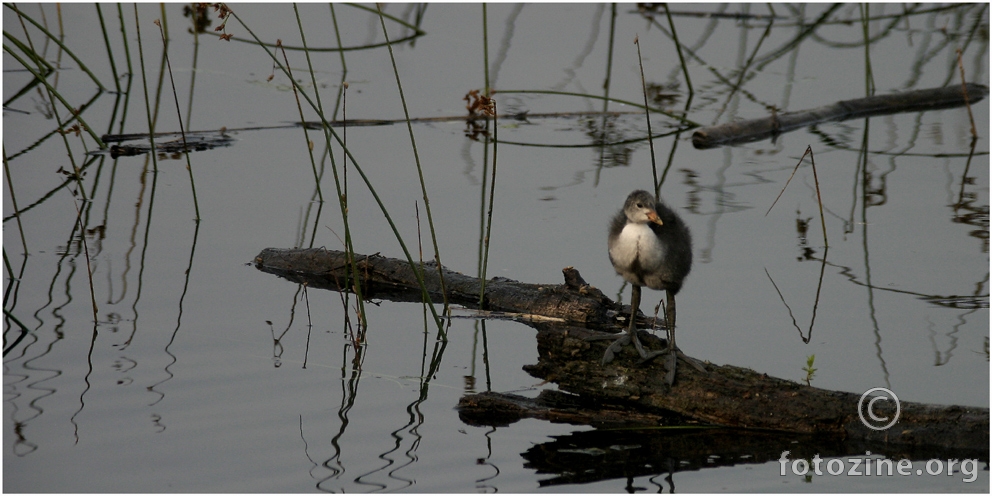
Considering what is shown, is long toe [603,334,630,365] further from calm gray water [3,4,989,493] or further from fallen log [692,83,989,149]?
fallen log [692,83,989,149]

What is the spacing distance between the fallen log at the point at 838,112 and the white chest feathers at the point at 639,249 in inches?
197

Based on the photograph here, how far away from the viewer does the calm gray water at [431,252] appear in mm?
4238

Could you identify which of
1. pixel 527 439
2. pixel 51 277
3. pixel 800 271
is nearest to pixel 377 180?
pixel 51 277

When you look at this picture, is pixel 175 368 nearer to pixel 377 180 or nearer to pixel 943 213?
pixel 377 180

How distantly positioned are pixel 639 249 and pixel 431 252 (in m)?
2.44

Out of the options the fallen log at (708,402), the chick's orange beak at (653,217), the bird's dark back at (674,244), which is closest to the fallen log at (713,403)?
the fallen log at (708,402)

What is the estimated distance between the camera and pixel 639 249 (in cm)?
446

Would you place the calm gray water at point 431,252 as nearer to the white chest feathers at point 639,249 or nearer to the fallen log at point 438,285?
the fallen log at point 438,285

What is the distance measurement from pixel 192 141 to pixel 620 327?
15.9 feet

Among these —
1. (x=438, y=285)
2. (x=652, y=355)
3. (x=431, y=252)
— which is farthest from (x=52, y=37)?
(x=652, y=355)

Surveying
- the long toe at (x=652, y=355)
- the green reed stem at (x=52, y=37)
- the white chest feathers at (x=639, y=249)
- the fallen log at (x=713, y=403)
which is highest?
the green reed stem at (x=52, y=37)

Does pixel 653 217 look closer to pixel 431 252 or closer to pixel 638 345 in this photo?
pixel 638 345

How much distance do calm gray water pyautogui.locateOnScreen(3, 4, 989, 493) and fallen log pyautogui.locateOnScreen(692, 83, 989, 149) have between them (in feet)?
0.59

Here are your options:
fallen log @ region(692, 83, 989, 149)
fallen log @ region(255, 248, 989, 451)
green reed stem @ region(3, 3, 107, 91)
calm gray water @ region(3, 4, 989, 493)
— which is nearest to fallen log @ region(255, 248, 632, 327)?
calm gray water @ region(3, 4, 989, 493)
